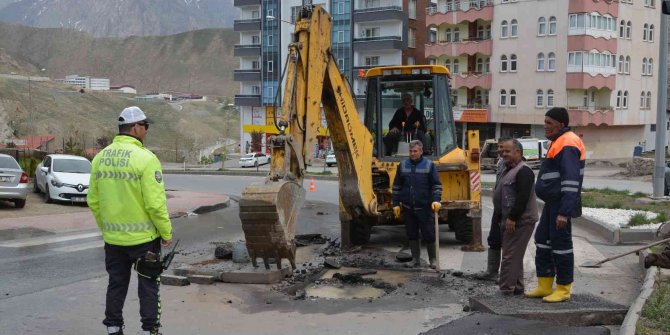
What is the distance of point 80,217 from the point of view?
17.0 metres

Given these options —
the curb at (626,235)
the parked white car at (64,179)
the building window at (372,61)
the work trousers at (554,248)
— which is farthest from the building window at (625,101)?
the work trousers at (554,248)

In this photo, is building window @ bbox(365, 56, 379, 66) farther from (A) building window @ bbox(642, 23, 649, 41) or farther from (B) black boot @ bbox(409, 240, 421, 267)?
(B) black boot @ bbox(409, 240, 421, 267)

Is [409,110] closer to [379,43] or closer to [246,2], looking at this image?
[379,43]

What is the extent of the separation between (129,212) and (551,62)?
53.1m

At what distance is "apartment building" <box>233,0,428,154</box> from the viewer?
66.9 metres

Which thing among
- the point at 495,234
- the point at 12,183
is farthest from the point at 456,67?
the point at 495,234

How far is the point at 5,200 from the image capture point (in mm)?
18312

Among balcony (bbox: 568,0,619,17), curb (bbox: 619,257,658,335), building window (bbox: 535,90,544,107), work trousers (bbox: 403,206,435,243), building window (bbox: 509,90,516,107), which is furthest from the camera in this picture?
building window (bbox: 509,90,516,107)

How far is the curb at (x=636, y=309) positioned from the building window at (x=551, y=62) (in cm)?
4879

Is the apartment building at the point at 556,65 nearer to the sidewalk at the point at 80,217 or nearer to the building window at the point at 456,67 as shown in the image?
the building window at the point at 456,67

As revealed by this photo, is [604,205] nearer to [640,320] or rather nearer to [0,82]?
[640,320]

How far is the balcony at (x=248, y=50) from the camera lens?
247ft

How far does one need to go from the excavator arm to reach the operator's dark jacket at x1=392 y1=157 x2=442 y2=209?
0.65m

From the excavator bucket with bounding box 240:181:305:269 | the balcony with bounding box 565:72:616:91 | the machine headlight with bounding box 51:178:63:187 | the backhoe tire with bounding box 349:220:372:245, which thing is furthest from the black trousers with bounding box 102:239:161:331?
the balcony with bounding box 565:72:616:91
